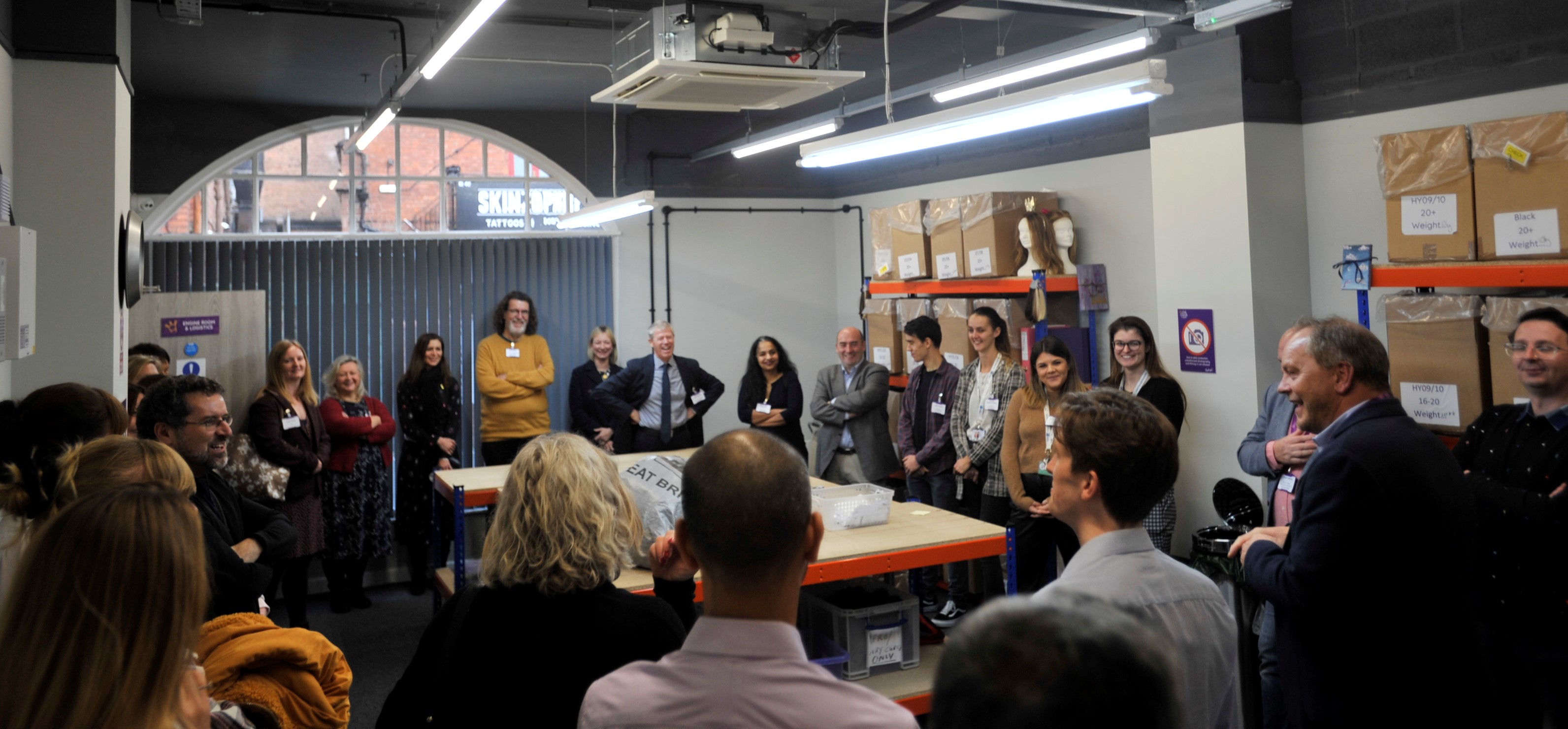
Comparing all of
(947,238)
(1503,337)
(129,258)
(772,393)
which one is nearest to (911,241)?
(947,238)

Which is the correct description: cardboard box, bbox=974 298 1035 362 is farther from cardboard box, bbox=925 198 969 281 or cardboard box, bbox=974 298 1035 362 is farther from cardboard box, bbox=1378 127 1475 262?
cardboard box, bbox=1378 127 1475 262

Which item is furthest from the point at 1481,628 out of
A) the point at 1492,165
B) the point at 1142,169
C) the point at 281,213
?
the point at 281,213

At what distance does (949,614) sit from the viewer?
539 centimetres

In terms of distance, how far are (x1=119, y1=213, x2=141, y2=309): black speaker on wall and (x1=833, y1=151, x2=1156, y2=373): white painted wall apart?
15.6 ft

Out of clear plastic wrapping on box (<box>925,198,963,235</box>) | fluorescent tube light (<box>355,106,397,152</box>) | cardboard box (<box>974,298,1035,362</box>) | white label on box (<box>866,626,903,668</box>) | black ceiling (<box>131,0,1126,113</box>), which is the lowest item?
white label on box (<box>866,626,903,668</box>)

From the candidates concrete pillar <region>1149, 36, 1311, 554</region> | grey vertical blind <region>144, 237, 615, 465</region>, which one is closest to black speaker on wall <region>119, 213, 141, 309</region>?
grey vertical blind <region>144, 237, 615, 465</region>

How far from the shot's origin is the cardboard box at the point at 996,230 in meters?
5.73

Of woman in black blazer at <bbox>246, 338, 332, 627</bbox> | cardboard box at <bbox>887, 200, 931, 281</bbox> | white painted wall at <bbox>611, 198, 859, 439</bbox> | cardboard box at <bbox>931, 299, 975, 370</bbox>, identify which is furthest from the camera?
white painted wall at <bbox>611, 198, 859, 439</bbox>

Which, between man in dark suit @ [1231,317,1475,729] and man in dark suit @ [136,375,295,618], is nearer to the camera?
man in dark suit @ [1231,317,1475,729]

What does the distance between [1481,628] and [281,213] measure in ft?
24.4

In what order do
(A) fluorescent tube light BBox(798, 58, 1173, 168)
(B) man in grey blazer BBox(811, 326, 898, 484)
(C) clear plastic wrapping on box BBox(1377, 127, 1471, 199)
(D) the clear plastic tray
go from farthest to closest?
(B) man in grey blazer BBox(811, 326, 898, 484) < (D) the clear plastic tray < (C) clear plastic wrapping on box BBox(1377, 127, 1471, 199) < (A) fluorescent tube light BBox(798, 58, 1173, 168)

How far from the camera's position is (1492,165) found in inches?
132

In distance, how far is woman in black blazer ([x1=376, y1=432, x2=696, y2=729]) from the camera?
1849 mm

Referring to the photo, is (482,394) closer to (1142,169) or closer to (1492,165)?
(1142,169)
